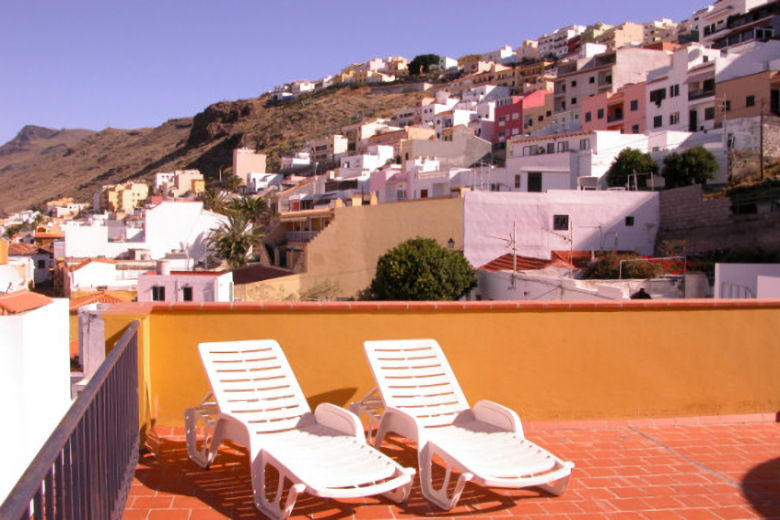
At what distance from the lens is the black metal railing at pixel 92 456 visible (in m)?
1.76

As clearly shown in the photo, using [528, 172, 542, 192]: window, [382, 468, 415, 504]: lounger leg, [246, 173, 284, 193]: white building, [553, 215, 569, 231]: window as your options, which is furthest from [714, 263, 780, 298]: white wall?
[246, 173, 284, 193]: white building

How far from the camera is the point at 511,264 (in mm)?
27078

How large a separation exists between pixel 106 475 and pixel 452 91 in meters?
97.1

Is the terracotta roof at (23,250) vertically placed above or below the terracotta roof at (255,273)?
above

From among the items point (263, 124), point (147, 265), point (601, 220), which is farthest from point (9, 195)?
point (601, 220)

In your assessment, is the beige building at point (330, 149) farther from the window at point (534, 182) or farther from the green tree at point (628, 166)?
the green tree at point (628, 166)

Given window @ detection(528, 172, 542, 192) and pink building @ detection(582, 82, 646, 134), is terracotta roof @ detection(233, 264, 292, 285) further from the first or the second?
pink building @ detection(582, 82, 646, 134)

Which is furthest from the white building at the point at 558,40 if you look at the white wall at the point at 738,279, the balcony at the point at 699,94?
the white wall at the point at 738,279

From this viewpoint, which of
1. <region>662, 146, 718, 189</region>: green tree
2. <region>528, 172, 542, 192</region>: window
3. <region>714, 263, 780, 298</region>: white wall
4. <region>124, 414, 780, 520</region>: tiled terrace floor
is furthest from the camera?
<region>528, 172, 542, 192</region>: window

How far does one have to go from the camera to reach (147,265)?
36844 mm

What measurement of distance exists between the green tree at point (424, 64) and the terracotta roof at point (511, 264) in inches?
3888

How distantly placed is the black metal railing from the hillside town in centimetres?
88

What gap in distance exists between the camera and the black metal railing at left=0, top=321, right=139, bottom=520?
1.76 metres

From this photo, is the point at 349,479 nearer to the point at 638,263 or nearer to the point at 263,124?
the point at 638,263
